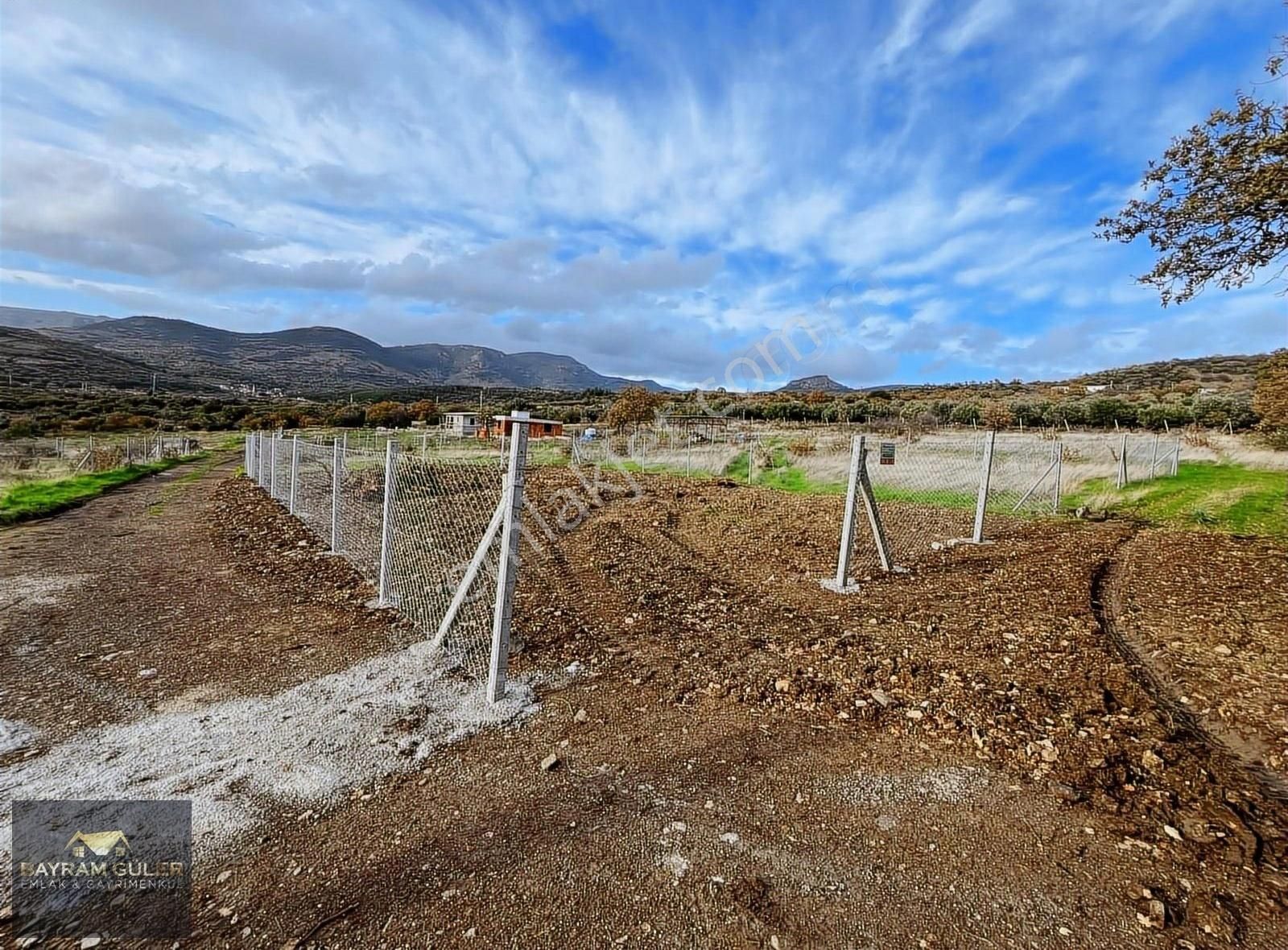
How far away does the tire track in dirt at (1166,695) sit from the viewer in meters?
3.00

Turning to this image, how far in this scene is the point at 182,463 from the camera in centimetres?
2159

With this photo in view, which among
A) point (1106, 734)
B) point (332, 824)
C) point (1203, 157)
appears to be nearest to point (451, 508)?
point (332, 824)

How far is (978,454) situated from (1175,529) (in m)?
5.33

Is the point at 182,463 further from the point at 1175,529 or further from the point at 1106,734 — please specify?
the point at 1175,529

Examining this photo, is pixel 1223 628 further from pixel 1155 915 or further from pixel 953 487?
pixel 953 487

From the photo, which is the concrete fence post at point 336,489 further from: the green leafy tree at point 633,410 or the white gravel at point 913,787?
the green leafy tree at point 633,410

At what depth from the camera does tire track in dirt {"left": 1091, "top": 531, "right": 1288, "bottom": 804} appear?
3.00 m

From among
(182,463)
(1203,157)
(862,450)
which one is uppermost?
(1203,157)

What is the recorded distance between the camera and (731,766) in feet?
9.98

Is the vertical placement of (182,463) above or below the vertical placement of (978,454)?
below

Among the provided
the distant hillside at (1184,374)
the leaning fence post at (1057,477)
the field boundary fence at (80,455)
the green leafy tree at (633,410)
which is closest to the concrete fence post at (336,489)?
the leaning fence post at (1057,477)

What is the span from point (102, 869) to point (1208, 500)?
17.3 m

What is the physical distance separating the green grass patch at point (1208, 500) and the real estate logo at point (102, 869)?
13562 mm

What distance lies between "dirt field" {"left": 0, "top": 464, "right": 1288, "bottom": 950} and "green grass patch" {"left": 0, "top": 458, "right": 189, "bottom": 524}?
17.0 feet
